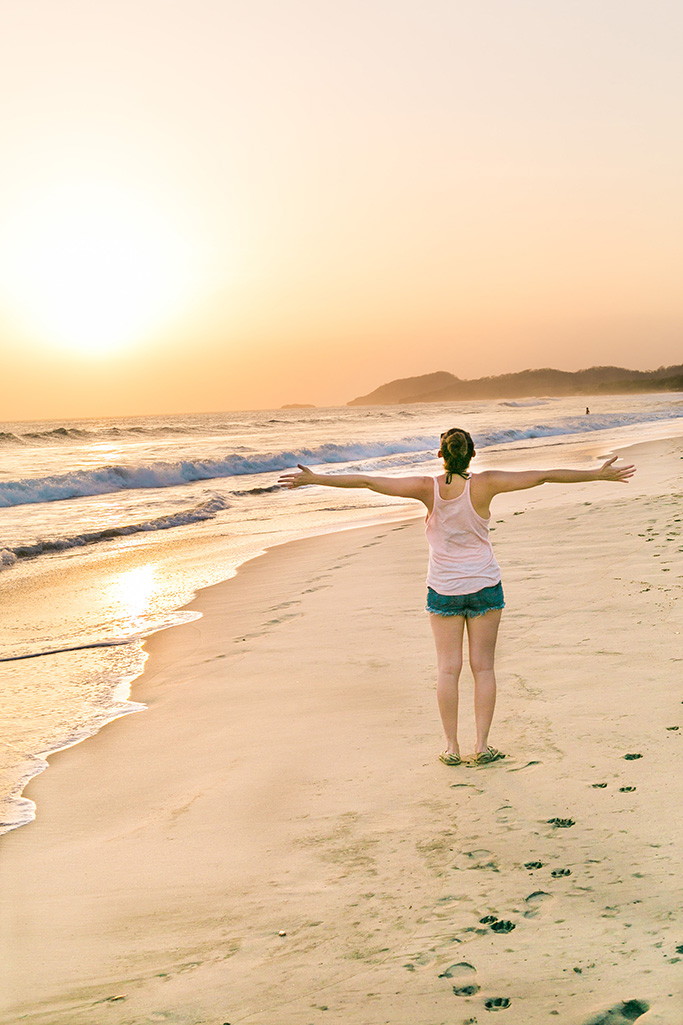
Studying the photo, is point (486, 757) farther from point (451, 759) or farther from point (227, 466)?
point (227, 466)

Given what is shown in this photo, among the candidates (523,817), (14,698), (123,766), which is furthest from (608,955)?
(14,698)

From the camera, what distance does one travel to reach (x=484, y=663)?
4.22 meters

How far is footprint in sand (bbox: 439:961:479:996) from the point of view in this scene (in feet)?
8.07

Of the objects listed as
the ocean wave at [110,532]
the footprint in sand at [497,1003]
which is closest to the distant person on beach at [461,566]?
the footprint in sand at [497,1003]

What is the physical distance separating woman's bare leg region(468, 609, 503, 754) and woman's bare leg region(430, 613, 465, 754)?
8 centimetres

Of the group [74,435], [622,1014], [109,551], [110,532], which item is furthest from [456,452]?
[74,435]

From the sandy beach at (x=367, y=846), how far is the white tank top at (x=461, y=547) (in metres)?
0.88

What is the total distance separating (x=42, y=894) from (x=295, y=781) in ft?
4.21

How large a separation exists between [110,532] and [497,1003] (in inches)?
568

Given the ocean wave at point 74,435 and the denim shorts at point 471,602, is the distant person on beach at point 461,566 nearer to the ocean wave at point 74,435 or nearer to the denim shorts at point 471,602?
the denim shorts at point 471,602

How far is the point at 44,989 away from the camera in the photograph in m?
2.79

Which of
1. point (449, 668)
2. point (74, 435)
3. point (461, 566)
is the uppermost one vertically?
point (74, 435)

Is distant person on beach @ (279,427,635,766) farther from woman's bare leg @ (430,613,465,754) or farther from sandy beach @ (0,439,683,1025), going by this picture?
sandy beach @ (0,439,683,1025)

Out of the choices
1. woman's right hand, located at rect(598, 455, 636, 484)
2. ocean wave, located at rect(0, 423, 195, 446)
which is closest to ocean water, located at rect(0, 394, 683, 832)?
woman's right hand, located at rect(598, 455, 636, 484)
